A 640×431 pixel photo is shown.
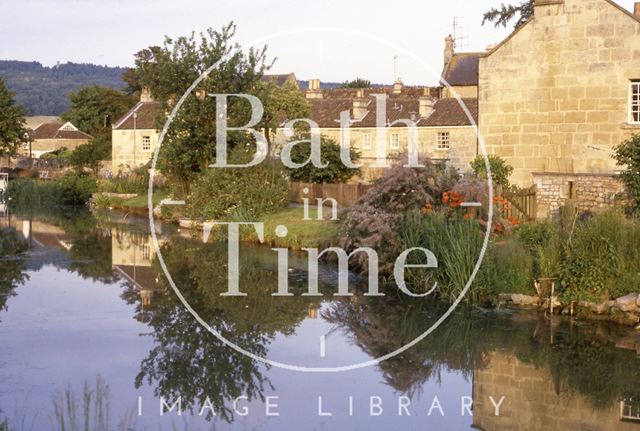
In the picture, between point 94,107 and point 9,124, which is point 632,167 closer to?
point 9,124

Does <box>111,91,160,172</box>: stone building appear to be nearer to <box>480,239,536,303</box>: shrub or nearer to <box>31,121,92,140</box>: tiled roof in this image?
<box>31,121,92,140</box>: tiled roof

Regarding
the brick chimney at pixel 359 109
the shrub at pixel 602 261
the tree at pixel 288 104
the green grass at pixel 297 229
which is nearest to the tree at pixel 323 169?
the green grass at pixel 297 229

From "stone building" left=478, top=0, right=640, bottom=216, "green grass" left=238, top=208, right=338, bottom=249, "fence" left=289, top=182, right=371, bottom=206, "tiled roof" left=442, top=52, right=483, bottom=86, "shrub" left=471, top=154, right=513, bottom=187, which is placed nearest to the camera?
"stone building" left=478, top=0, right=640, bottom=216

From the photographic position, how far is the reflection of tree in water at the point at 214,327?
1278 cm

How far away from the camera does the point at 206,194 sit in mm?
33406

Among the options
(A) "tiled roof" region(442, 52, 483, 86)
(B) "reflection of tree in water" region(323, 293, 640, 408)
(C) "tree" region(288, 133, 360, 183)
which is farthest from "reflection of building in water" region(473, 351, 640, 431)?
(A) "tiled roof" region(442, 52, 483, 86)

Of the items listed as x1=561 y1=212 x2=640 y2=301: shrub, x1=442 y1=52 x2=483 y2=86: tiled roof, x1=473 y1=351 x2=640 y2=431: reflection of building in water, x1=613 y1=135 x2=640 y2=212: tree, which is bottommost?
x1=473 y1=351 x2=640 y2=431: reflection of building in water

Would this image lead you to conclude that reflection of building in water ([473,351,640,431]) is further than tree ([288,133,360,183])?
No

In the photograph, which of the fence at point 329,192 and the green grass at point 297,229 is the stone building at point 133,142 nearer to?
the fence at point 329,192

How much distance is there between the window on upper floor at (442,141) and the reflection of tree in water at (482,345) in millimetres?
28764

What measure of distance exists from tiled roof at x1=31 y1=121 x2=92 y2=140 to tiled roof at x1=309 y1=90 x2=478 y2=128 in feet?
116

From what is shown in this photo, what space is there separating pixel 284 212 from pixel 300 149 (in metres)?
6.77

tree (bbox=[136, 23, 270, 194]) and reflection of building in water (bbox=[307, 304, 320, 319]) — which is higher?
tree (bbox=[136, 23, 270, 194])

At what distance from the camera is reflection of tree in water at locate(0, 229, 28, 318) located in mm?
20422
